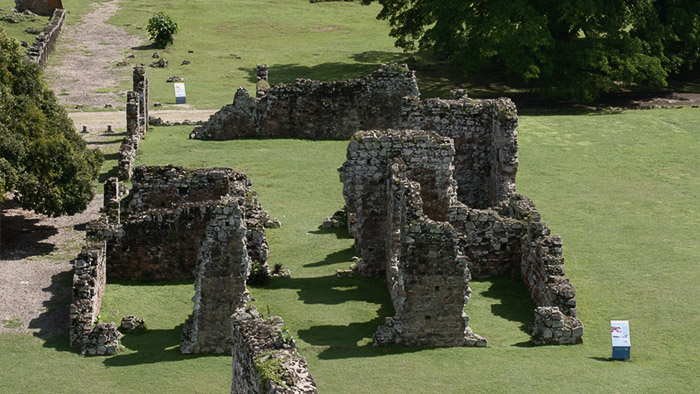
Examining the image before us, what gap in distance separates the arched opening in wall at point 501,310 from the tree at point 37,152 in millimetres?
11247

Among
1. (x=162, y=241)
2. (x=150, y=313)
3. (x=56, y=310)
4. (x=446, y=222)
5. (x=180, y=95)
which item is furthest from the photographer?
(x=180, y=95)

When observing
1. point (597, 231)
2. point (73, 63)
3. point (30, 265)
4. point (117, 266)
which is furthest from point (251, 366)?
point (73, 63)

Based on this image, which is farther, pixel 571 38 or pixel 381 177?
pixel 571 38

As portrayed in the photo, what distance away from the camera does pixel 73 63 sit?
193ft

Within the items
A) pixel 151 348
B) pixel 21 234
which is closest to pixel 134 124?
pixel 21 234

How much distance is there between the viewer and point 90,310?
965 inches

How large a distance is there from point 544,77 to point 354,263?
23.7 meters

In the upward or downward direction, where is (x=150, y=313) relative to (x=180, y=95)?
downward

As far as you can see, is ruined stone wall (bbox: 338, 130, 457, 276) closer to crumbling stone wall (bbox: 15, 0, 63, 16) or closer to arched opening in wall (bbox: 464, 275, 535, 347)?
arched opening in wall (bbox: 464, 275, 535, 347)

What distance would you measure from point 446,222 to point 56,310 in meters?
Result: 8.92

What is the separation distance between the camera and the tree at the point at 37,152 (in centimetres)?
3083

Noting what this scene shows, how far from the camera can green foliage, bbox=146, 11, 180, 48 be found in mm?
63688

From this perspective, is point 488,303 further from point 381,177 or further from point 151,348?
point 151,348

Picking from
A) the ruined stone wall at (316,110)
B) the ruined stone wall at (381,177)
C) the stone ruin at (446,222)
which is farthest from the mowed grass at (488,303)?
the ruined stone wall at (316,110)
